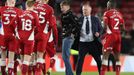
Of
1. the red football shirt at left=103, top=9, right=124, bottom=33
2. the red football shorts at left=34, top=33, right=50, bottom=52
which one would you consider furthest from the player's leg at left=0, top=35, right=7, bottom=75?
the red football shirt at left=103, top=9, right=124, bottom=33

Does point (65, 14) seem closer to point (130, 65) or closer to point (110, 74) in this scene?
point (110, 74)

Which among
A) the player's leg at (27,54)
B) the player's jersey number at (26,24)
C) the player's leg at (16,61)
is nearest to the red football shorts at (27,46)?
the player's leg at (27,54)

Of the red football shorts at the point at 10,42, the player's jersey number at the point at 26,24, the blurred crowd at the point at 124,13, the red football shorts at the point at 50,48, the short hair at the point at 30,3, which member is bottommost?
the blurred crowd at the point at 124,13

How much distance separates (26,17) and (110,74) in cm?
506

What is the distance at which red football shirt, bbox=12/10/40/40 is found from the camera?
14695mm

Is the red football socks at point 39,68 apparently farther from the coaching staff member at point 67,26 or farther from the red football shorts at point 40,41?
the coaching staff member at point 67,26

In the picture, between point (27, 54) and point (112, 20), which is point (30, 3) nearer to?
point (27, 54)

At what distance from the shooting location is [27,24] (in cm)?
1468

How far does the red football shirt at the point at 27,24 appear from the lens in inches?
579

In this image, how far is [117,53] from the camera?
16.7 m

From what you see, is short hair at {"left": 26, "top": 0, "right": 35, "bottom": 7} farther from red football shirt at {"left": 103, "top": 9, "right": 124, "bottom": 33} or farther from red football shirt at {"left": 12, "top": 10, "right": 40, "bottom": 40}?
red football shirt at {"left": 103, "top": 9, "right": 124, "bottom": 33}

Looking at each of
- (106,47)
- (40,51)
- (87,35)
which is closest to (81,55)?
(87,35)

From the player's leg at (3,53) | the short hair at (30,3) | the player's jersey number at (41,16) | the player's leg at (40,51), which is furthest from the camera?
the player's leg at (3,53)

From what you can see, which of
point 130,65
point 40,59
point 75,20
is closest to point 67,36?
point 75,20
